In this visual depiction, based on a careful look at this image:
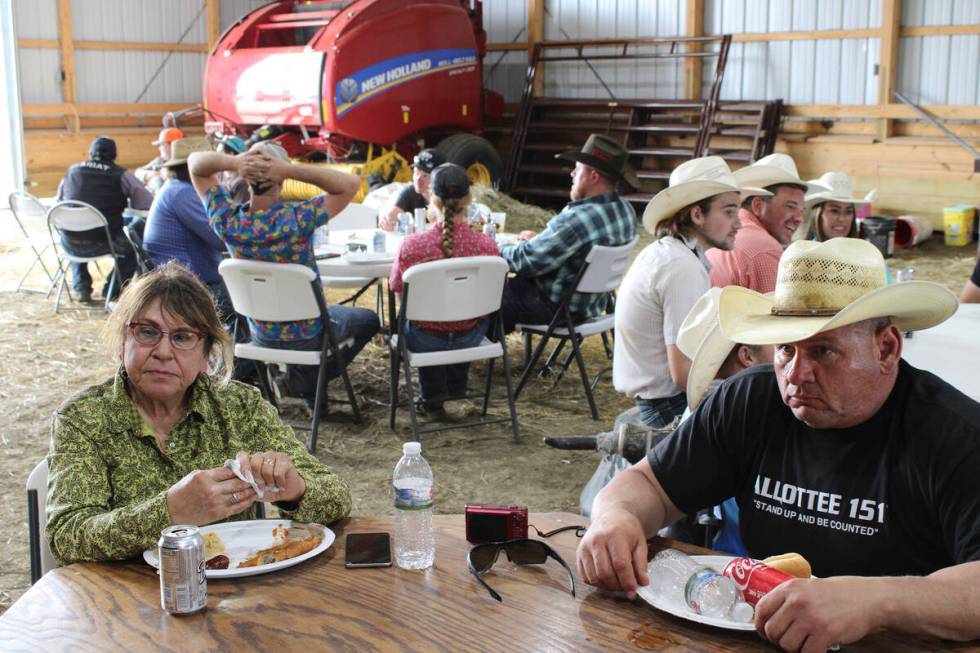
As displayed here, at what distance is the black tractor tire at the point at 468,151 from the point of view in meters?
12.3

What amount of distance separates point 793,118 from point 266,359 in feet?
27.7

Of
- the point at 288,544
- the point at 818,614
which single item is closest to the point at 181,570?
the point at 288,544

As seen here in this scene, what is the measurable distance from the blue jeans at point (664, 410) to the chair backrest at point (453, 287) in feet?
4.17

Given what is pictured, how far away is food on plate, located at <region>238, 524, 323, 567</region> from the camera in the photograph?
196 cm

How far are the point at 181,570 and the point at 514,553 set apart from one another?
598mm

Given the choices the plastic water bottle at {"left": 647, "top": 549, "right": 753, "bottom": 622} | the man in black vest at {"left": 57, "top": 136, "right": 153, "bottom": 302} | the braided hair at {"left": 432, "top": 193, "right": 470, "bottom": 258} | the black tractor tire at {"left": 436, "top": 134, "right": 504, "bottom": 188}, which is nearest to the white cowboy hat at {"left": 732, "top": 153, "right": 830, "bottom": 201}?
the braided hair at {"left": 432, "top": 193, "right": 470, "bottom": 258}

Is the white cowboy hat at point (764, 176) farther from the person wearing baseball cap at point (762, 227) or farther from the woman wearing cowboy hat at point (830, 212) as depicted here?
the woman wearing cowboy hat at point (830, 212)

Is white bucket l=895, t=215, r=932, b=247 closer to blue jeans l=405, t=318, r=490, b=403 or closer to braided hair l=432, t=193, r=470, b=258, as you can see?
blue jeans l=405, t=318, r=490, b=403

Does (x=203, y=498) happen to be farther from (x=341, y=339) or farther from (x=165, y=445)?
(x=341, y=339)

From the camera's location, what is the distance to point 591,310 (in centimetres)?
570

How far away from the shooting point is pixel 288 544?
6.67ft

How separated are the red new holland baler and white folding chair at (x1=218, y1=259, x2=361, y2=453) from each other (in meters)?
6.80

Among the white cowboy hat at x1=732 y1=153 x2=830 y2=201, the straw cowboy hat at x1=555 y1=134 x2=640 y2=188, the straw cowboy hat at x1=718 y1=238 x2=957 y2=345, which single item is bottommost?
the straw cowboy hat at x1=718 y1=238 x2=957 y2=345

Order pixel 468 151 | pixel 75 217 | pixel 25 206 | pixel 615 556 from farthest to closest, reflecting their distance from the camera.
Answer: pixel 468 151, pixel 25 206, pixel 75 217, pixel 615 556
